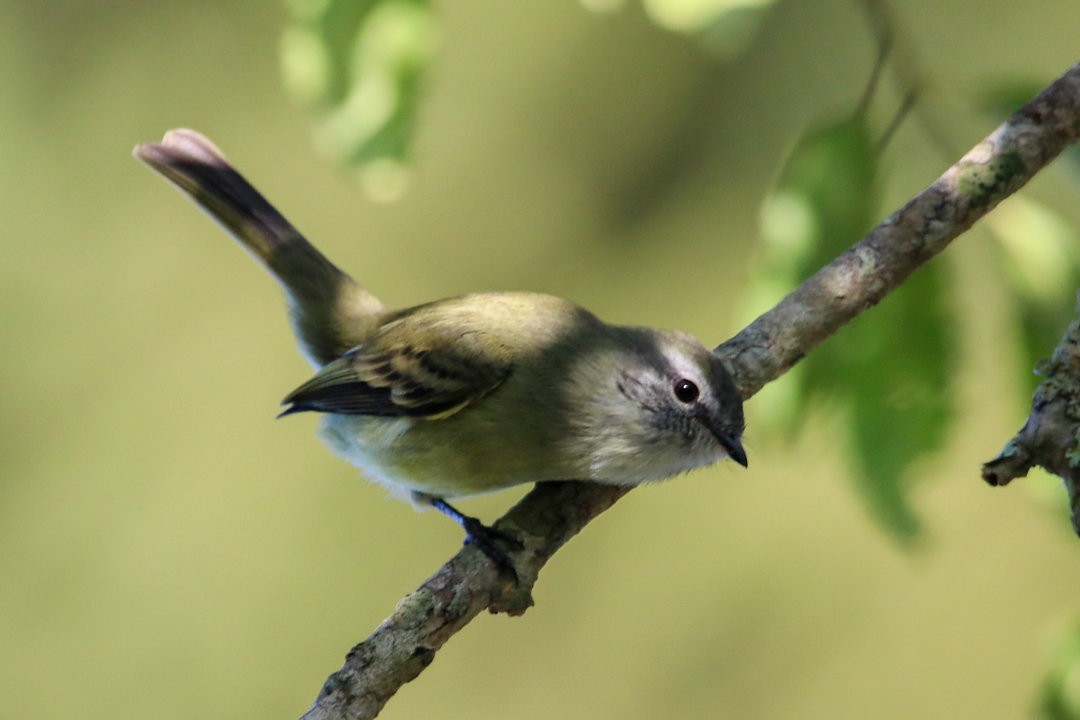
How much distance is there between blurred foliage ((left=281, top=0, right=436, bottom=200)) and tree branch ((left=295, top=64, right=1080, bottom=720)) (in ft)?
2.34

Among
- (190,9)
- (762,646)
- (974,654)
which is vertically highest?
(190,9)

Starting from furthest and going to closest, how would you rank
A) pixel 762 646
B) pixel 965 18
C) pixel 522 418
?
pixel 762 646 → pixel 965 18 → pixel 522 418

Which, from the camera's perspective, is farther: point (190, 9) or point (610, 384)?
point (190, 9)

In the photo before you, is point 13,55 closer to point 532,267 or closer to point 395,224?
point 395,224

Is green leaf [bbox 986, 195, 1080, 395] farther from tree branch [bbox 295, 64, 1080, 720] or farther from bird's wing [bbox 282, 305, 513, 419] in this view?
bird's wing [bbox 282, 305, 513, 419]

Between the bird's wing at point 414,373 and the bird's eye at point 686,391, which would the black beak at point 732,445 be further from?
the bird's wing at point 414,373

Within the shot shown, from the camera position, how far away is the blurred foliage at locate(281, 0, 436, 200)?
1764mm

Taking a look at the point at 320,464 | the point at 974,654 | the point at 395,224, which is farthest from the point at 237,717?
the point at 974,654

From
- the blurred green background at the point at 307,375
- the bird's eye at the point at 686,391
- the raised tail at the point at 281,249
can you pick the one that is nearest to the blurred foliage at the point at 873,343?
the bird's eye at the point at 686,391

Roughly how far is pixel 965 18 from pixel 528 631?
9.48 ft

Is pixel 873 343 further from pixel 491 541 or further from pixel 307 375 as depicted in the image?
pixel 307 375

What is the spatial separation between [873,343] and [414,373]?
1.12m

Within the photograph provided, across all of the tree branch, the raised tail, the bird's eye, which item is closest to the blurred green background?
the raised tail

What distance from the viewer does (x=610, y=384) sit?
2.63 m
